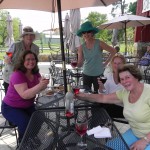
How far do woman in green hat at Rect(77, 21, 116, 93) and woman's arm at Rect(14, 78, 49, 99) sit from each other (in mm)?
1674

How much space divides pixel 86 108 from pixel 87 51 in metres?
1.87

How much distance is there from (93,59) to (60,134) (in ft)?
7.68

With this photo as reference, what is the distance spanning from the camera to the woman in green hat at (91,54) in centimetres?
427

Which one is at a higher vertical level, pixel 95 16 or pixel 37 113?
pixel 95 16

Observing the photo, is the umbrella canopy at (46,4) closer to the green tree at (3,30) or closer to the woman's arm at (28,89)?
the woman's arm at (28,89)

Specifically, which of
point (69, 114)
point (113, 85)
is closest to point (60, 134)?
point (69, 114)

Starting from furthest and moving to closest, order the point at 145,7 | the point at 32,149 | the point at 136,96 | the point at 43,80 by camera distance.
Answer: the point at 145,7 < the point at 43,80 < the point at 136,96 < the point at 32,149

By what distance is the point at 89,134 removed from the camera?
204 cm

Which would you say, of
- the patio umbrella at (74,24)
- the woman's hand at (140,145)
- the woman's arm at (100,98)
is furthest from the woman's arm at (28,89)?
the patio umbrella at (74,24)

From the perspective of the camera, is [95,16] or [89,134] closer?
[89,134]

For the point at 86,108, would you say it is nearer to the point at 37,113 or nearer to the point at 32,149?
the point at 37,113

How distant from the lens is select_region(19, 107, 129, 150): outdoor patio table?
1.91 metres

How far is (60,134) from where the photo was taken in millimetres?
2129

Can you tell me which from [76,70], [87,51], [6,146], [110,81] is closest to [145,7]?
[76,70]
